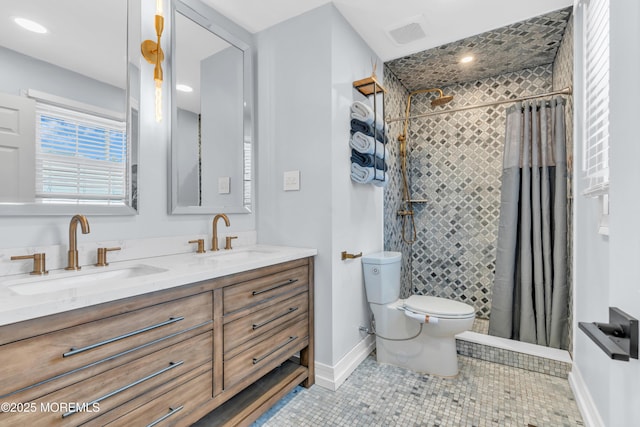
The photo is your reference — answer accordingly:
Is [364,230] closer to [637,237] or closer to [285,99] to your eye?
[285,99]

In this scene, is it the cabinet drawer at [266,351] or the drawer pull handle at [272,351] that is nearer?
the cabinet drawer at [266,351]

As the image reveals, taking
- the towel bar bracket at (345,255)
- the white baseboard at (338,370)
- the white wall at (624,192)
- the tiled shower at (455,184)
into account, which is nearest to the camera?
the white wall at (624,192)

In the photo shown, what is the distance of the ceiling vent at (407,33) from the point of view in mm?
2207

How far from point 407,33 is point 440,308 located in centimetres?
196

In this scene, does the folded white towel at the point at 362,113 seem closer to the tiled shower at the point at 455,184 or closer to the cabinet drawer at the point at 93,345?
the tiled shower at the point at 455,184

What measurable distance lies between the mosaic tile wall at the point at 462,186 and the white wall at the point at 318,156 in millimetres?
1179

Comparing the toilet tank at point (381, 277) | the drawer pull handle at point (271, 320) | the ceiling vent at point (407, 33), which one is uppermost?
the ceiling vent at point (407, 33)

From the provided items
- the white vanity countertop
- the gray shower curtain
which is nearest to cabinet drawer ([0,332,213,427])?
the white vanity countertop

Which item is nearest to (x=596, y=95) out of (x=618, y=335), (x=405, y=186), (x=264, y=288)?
(x=618, y=335)

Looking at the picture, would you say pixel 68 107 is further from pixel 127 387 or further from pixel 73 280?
pixel 127 387

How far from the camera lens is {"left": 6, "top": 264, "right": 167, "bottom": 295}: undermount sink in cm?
115

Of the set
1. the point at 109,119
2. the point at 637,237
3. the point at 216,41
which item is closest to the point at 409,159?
the point at 216,41

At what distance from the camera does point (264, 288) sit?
1.62 metres

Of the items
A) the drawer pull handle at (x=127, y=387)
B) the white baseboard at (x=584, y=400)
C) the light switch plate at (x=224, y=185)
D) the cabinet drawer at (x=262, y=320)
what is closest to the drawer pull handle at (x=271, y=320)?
the cabinet drawer at (x=262, y=320)
